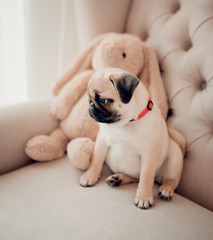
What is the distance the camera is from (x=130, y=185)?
0.97 meters

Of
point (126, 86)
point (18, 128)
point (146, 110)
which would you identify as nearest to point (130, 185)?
point (146, 110)

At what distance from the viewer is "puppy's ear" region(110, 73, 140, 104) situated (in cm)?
74

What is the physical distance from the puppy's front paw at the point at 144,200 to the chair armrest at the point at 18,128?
0.60 metres

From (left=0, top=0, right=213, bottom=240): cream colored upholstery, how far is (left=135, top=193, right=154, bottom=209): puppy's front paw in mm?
23

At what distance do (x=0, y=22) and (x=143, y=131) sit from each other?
1156 millimetres

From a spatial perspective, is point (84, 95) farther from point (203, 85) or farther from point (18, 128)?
point (203, 85)

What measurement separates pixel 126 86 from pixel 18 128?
2.00ft

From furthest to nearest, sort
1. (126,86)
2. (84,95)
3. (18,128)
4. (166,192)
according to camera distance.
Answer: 1. (84,95)
2. (18,128)
3. (166,192)
4. (126,86)

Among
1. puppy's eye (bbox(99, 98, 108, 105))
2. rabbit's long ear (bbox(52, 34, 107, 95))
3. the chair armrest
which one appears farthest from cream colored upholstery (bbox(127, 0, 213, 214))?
the chair armrest

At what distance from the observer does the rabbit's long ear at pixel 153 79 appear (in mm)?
1100

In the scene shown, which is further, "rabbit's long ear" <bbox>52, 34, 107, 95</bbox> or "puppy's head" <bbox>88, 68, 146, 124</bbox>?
"rabbit's long ear" <bbox>52, 34, 107, 95</bbox>

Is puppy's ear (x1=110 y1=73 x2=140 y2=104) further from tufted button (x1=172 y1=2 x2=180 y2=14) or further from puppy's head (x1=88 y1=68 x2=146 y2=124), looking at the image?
tufted button (x1=172 y1=2 x2=180 y2=14)

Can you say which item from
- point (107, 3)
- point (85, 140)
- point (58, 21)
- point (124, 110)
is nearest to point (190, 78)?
point (124, 110)

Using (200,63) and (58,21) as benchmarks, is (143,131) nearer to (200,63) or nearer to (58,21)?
(200,63)
